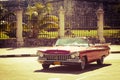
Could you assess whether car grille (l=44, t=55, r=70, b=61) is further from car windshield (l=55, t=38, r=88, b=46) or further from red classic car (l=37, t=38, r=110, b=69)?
car windshield (l=55, t=38, r=88, b=46)

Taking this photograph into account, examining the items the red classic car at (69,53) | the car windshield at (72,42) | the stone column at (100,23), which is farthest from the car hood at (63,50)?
the stone column at (100,23)

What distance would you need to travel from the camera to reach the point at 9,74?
1363cm

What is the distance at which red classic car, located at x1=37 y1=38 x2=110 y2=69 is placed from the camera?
47.1ft

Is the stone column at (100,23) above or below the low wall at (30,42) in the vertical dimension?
above

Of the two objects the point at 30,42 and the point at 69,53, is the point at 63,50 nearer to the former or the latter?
the point at 69,53

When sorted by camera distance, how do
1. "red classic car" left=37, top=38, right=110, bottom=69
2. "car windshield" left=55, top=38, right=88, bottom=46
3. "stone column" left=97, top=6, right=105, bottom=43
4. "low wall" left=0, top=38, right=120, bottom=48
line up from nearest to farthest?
1. "red classic car" left=37, top=38, right=110, bottom=69
2. "car windshield" left=55, top=38, right=88, bottom=46
3. "low wall" left=0, top=38, right=120, bottom=48
4. "stone column" left=97, top=6, right=105, bottom=43

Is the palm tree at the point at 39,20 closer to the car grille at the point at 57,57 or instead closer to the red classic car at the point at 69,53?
the red classic car at the point at 69,53

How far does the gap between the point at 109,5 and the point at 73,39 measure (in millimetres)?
55772

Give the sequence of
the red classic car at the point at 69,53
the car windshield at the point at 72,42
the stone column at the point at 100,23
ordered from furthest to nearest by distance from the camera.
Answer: the stone column at the point at 100,23 < the car windshield at the point at 72,42 < the red classic car at the point at 69,53

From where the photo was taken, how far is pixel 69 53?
46.8 feet

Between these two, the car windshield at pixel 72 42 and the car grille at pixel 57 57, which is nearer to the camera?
the car grille at pixel 57 57

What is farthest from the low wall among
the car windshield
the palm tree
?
the car windshield

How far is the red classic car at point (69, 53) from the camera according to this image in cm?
1434

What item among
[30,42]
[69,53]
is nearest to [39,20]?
[30,42]
